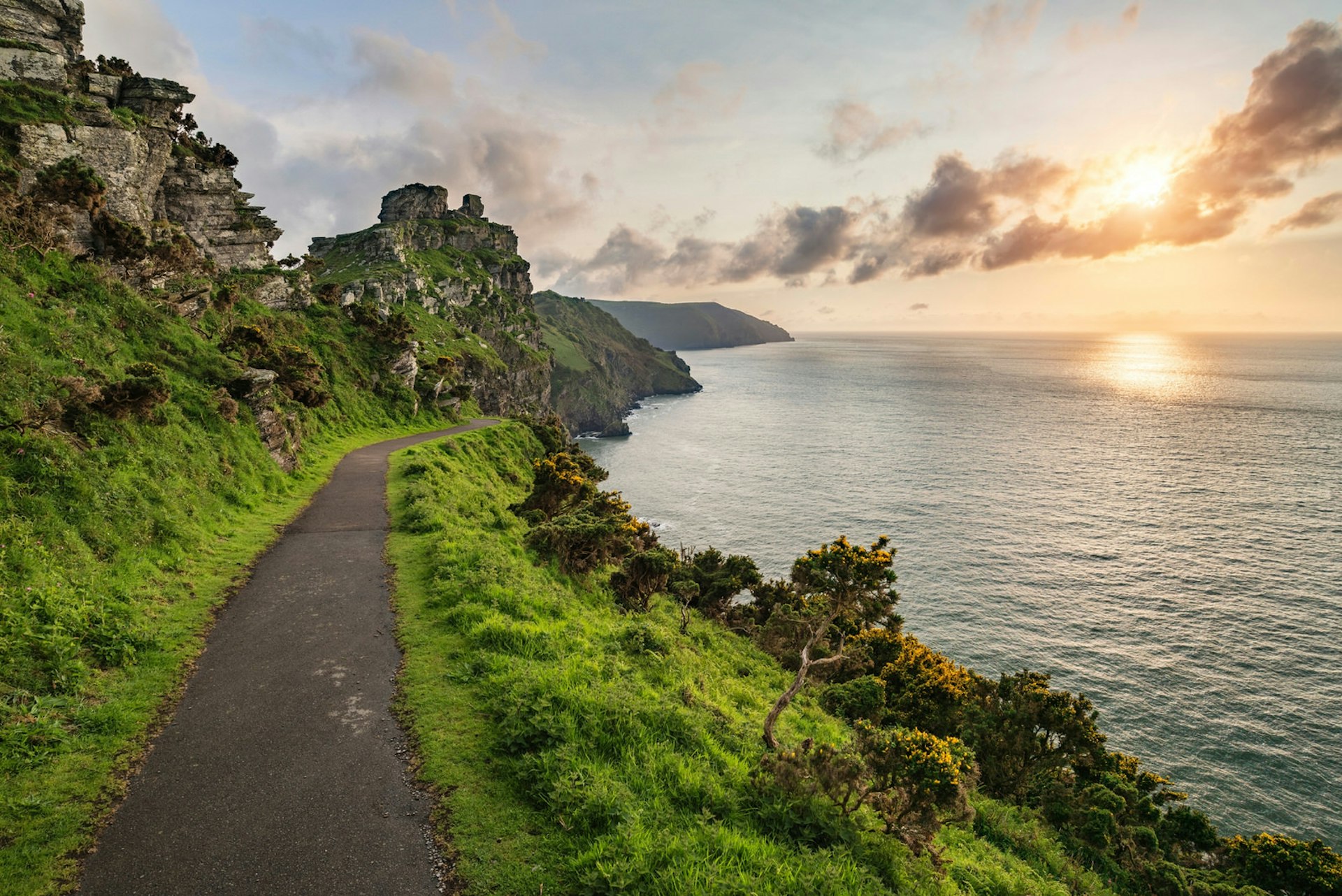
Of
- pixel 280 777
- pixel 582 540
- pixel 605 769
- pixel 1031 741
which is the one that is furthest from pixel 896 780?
pixel 582 540

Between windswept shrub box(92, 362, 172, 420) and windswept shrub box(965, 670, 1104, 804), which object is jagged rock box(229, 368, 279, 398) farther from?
windswept shrub box(965, 670, 1104, 804)

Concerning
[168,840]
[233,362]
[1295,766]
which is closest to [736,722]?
[168,840]

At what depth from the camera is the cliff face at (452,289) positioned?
8250cm

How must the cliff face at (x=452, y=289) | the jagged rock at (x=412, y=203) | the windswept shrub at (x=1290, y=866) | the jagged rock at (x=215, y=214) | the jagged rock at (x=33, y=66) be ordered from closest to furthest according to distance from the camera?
1. the windswept shrub at (x=1290, y=866)
2. the jagged rock at (x=33, y=66)
3. the jagged rock at (x=215, y=214)
4. the cliff face at (x=452, y=289)
5. the jagged rock at (x=412, y=203)

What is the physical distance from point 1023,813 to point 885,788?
14.4 meters

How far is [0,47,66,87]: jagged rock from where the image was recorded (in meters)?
36.0

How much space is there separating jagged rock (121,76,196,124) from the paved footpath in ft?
174

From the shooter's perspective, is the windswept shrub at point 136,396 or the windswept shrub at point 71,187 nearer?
the windswept shrub at point 136,396

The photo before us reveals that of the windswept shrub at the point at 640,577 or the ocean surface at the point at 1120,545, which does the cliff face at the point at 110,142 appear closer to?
the windswept shrub at the point at 640,577

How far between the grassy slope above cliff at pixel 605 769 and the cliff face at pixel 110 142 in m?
30.8

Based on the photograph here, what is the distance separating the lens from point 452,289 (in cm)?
11981

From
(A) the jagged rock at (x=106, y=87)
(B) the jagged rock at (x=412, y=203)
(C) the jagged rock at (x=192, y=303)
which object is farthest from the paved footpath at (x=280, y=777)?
(B) the jagged rock at (x=412, y=203)

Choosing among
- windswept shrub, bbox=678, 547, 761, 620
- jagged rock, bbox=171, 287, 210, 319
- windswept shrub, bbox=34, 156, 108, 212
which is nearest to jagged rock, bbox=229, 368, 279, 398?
jagged rock, bbox=171, 287, 210, 319

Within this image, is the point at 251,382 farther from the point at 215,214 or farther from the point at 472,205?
the point at 472,205
